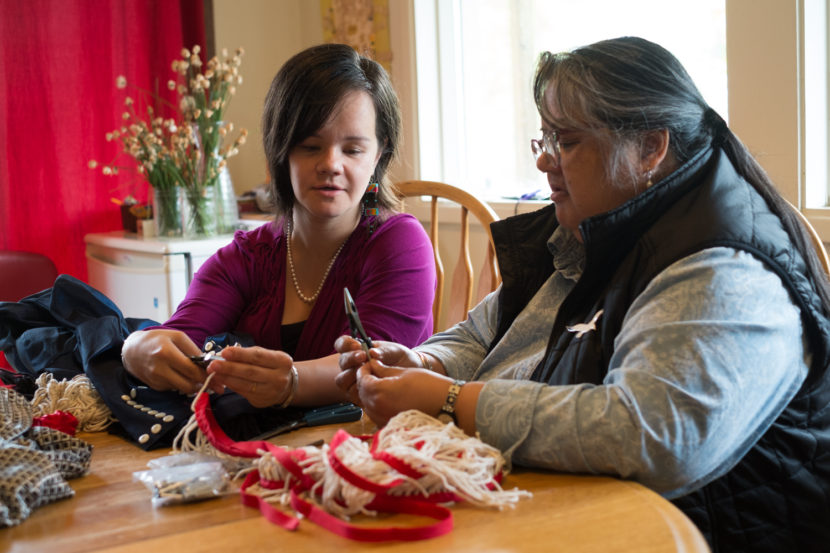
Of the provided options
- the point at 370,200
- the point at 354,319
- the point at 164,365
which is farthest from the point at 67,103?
the point at 354,319

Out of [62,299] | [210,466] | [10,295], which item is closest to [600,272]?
[210,466]

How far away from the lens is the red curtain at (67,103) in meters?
3.30

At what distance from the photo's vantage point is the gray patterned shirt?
0.92 m

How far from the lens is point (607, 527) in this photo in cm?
83

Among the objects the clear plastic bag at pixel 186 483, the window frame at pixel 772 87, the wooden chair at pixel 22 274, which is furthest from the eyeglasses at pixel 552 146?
the wooden chair at pixel 22 274

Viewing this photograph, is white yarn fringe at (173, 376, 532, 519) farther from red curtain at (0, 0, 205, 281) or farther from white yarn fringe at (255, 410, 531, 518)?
red curtain at (0, 0, 205, 281)

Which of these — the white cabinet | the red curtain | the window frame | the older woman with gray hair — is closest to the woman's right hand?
the older woman with gray hair

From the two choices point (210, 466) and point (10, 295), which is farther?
point (10, 295)

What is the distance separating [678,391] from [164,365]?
75cm

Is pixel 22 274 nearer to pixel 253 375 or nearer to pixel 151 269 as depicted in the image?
pixel 151 269

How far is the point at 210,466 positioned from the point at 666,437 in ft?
1.66

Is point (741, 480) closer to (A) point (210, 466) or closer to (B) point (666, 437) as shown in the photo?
(B) point (666, 437)

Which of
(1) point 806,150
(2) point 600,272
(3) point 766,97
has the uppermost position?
(3) point 766,97

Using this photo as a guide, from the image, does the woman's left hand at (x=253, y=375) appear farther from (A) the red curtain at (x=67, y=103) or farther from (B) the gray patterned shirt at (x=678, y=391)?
(A) the red curtain at (x=67, y=103)
